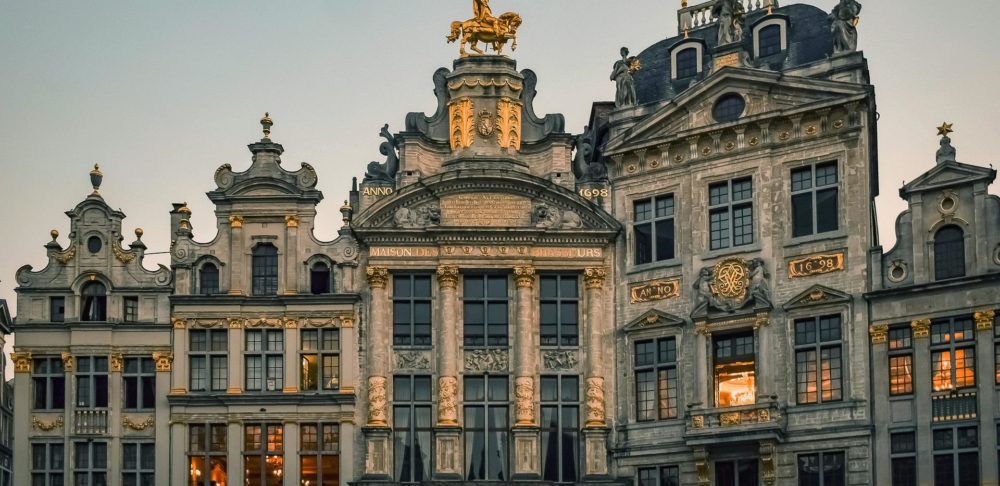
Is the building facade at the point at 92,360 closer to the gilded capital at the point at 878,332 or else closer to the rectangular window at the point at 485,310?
the rectangular window at the point at 485,310

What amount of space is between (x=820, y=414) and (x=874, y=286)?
3643mm

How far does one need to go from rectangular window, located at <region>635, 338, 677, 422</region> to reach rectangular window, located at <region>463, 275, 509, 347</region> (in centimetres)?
386

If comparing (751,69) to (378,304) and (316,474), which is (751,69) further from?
(316,474)

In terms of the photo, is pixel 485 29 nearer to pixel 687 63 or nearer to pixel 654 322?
pixel 687 63

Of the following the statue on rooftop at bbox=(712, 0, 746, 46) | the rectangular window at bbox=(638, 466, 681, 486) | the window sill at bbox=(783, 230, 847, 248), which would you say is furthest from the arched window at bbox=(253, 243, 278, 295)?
the window sill at bbox=(783, 230, 847, 248)

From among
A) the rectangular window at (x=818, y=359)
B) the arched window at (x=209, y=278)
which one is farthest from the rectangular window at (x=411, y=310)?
the rectangular window at (x=818, y=359)

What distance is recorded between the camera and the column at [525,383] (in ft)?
178

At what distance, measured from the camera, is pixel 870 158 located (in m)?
53.9

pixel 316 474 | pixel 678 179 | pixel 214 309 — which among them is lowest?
pixel 316 474

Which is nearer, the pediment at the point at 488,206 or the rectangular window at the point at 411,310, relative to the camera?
the rectangular window at the point at 411,310

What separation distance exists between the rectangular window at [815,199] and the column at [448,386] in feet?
31.4

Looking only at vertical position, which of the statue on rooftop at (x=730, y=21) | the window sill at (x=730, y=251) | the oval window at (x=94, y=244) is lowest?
the window sill at (x=730, y=251)

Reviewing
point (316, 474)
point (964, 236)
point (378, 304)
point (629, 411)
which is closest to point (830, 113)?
point (964, 236)

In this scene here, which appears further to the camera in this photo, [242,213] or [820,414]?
[242,213]
